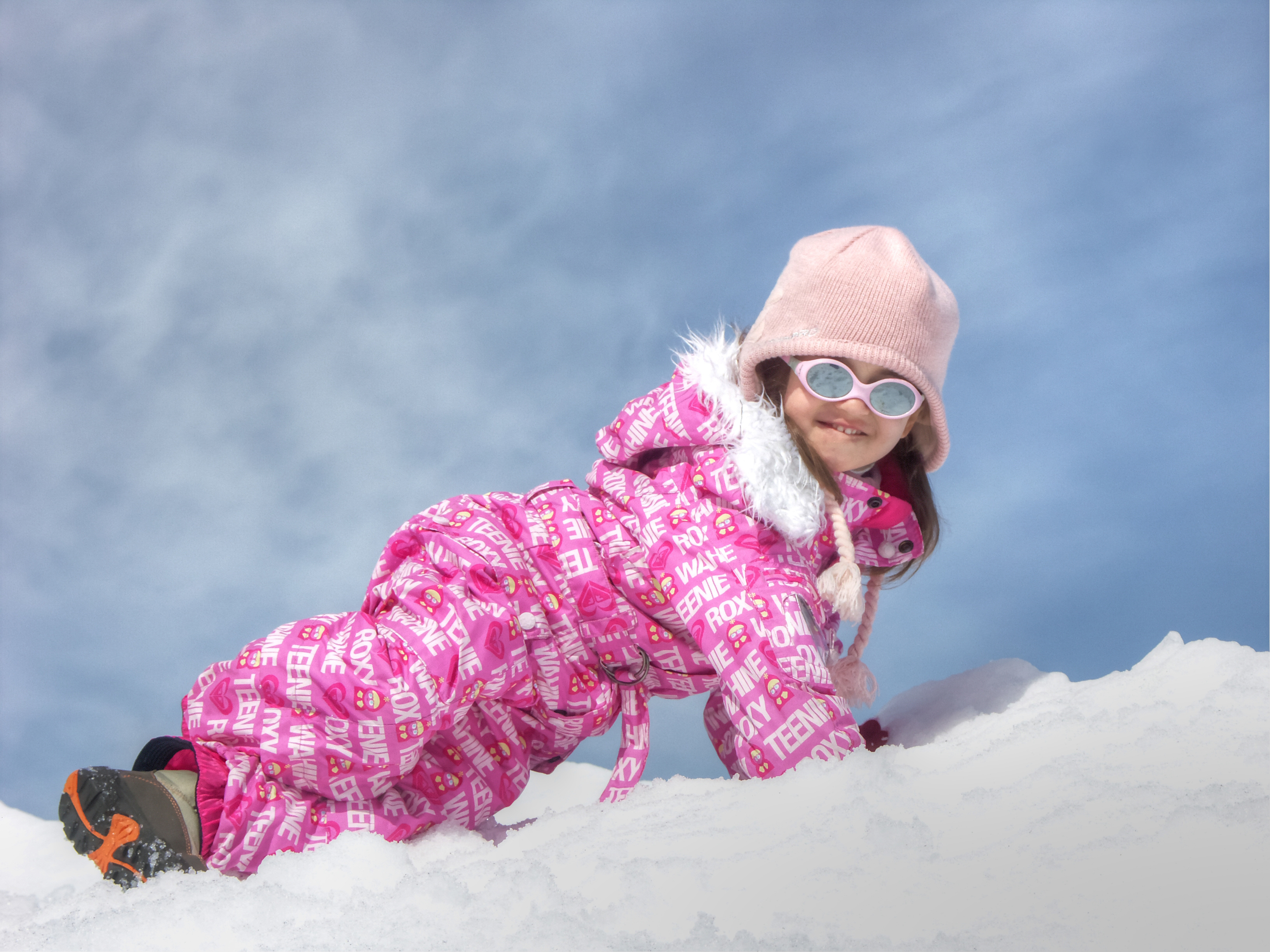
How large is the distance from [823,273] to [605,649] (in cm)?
74

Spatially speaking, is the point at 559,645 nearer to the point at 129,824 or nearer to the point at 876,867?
the point at 129,824

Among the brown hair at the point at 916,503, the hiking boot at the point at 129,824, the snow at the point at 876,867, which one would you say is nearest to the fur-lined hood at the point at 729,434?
the brown hair at the point at 916,503

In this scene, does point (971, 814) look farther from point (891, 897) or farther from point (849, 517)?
point (849, 517)

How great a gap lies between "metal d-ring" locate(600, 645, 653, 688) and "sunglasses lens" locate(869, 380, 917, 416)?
1.84 ft

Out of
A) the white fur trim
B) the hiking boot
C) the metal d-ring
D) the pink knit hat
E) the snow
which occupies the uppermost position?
the pink knit hat

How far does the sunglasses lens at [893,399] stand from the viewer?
4.97 ft

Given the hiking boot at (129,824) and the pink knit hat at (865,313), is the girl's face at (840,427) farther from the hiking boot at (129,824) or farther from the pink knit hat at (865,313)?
the hiking boot at (129,824)

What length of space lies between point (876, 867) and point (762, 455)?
2.58 ft

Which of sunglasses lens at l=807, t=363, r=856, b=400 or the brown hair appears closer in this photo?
sunglasses lens at l=807, t=363, r=856, b=400

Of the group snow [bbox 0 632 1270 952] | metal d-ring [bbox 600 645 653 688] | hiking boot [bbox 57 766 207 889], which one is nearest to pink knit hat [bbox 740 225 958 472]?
metal d-ring [bbox 600 645 653 688]

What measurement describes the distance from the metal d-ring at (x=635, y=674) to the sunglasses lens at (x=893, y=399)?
0.56 m

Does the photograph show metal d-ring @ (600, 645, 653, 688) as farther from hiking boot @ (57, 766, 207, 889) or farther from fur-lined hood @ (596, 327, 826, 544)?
hiking boot @ (57, 766, 207, 889)

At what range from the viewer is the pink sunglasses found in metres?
1.51

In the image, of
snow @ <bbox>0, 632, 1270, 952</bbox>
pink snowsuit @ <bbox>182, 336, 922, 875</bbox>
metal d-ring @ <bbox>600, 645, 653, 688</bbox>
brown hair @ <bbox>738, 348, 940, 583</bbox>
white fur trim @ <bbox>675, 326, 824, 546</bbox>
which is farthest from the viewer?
brown hair @ <bbox>738, 348, 940, 583</bbox>
